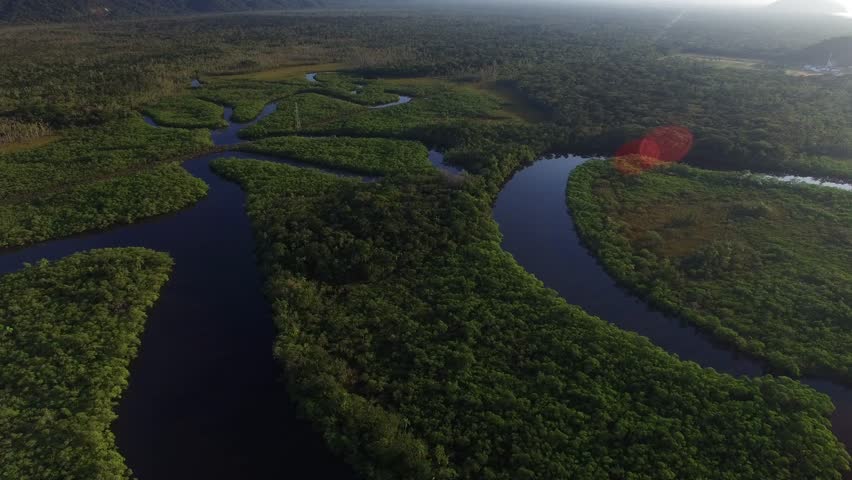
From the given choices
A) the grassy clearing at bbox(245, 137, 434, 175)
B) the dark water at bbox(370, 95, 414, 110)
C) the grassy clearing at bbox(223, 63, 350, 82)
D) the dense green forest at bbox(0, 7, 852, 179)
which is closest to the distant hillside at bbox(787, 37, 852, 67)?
the dense green forest at bbox(0, 7, 852, 179)

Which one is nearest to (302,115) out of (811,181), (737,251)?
(737,251)

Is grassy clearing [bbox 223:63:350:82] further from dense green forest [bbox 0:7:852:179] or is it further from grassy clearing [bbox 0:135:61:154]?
grassy clearing [bbox 0:135:61:154]

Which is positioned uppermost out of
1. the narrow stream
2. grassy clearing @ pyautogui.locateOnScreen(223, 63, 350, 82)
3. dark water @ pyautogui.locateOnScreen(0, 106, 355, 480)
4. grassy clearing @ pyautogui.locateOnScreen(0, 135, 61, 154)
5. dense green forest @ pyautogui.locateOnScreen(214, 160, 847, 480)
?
grassy clearing @ pyautogui.locateOnScreen(223, 63, 350, 82)

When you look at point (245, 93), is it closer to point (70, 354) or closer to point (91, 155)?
point (91, 155)

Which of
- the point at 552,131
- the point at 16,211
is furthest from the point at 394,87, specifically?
the point at 16,211

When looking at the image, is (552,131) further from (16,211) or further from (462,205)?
(16,211)
